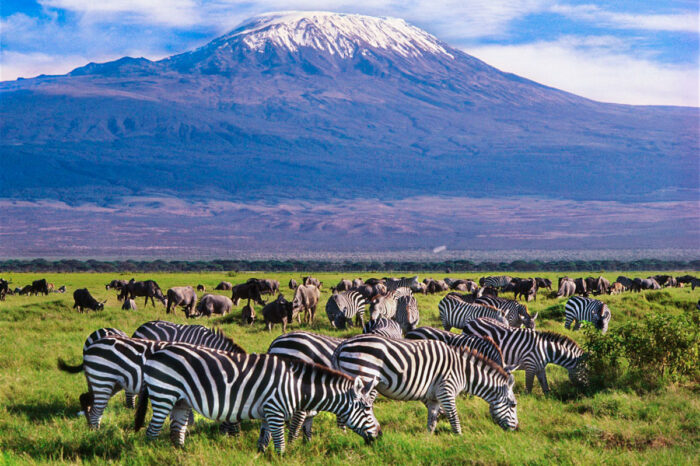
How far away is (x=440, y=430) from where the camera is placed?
11.5 m

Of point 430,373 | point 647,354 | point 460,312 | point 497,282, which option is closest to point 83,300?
point 460,312

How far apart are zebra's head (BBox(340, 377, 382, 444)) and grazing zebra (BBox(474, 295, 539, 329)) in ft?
40.1

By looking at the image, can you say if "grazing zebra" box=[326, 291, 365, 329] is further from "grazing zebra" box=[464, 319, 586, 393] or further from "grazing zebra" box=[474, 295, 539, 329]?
"grazing zebra" box=[464, 319, 586, 393]

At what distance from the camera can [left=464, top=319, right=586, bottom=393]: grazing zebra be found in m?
14.7

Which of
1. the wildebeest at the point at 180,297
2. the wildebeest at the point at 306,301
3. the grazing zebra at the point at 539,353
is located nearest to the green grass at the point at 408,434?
the grazing zebra at the point at 539,353

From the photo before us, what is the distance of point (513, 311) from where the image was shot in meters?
23.2

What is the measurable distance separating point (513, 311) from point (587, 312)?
294 centimetres

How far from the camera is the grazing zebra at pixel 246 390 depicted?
9695 millimetres

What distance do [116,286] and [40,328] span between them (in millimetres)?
27717

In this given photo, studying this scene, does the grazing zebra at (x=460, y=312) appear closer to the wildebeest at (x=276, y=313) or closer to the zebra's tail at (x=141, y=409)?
the wildebeest at (x=276, y=313)

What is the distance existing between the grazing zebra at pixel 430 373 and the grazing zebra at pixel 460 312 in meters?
9.63

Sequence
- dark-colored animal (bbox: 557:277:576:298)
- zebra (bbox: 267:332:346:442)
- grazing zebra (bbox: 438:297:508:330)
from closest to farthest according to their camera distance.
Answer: zebra (bbox: 267:332:346:442) < grazing zebra (bbox: 438:297:508:330) < dark-colored animal (bbox: 557:277:576:298)

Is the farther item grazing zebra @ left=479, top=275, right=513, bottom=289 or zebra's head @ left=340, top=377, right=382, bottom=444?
grazing zebra @ left=479, top=275, right=513, bottom=289

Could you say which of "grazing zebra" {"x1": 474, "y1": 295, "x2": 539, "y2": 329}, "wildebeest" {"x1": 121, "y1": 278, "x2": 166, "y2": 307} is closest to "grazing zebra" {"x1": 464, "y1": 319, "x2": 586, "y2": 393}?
"grazing zebra" {"x1": 474, "y1": 295, "x2": 539, "y2": 329}
